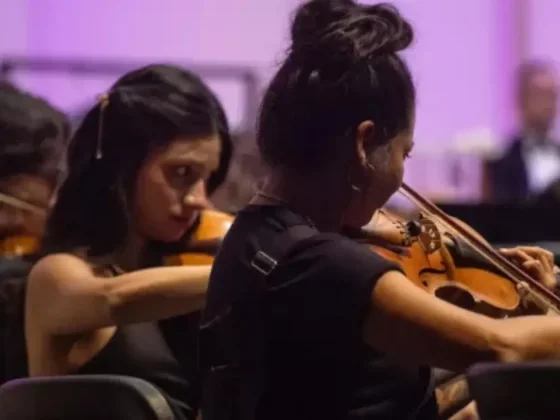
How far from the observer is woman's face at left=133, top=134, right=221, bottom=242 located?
1882 mm

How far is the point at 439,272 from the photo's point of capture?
63.5 inches

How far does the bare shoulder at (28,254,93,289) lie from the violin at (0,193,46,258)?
0.80 ft

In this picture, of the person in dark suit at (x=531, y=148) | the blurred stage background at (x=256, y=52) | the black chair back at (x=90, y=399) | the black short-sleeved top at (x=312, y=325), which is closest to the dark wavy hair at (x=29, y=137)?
the black chair back at (x=90, y=399)

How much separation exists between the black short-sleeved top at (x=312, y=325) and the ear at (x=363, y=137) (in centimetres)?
9

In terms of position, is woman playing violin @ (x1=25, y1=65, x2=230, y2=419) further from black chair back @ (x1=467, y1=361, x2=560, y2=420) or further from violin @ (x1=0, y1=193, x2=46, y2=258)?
black chair back @ (x1=467, y1=361, x2=560, y2=420)

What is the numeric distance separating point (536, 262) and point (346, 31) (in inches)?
17.5

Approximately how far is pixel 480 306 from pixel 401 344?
0.34m

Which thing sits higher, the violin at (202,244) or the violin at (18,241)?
the violin at (202,244)

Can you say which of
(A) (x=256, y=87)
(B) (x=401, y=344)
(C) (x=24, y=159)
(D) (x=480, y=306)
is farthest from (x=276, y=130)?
(A) (x=256, y=87)

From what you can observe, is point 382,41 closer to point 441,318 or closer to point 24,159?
point 441,318

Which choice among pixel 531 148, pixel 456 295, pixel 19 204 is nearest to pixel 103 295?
pixel 19 204

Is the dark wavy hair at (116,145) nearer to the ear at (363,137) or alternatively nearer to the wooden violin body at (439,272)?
the wooden violin body at (439,272)

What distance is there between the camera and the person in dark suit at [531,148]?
4188 millimetres

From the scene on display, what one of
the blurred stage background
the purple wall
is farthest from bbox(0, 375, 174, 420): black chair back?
the purple wall
